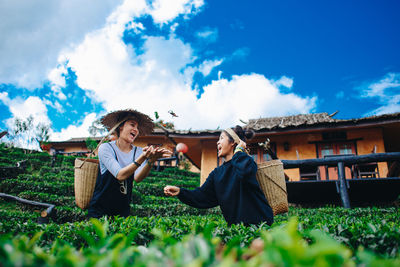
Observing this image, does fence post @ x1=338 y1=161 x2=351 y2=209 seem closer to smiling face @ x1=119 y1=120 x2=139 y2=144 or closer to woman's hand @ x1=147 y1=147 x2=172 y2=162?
woman's hand @ x1=147 y1=147 x2=172 y2=162

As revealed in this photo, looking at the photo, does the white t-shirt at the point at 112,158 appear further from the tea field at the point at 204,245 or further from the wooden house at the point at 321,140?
the wooden house at the point at 321,140

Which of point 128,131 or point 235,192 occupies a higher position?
point 128,131

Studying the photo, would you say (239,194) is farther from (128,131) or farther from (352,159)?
(352,159)

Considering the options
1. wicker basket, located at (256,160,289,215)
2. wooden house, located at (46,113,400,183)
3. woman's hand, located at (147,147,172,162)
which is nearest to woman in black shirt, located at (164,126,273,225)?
wicker basket, located at (256,160,289,215)

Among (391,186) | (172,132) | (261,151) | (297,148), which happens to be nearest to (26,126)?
(172,132)

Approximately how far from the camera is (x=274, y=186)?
2.87m

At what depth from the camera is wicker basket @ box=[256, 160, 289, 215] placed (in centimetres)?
284

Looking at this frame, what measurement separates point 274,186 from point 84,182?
84.9 inches

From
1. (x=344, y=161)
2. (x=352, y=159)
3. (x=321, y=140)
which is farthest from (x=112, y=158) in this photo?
(x=321, y=140)

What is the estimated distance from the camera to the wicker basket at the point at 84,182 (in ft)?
9.55

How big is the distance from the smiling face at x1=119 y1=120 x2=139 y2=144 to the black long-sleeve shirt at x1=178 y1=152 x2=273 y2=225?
100cm

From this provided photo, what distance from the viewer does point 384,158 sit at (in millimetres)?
7176

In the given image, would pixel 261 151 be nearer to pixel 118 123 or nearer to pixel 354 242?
pixel 118 123

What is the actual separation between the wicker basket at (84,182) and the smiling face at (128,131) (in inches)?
20.3
